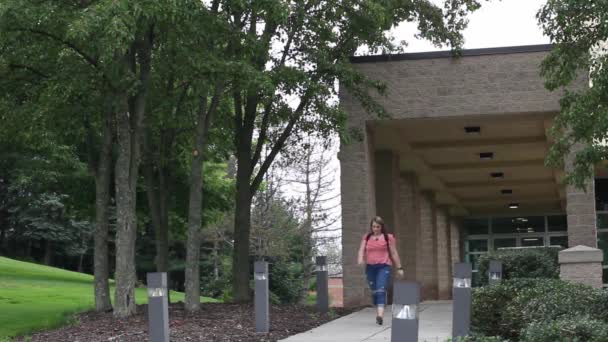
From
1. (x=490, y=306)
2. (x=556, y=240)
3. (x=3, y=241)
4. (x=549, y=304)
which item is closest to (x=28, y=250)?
(x=3, y=241)

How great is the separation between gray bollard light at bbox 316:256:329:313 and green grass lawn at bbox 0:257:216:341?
4.34m

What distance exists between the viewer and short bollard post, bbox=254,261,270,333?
11.6 metres

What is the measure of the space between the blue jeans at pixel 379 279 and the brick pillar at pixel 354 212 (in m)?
5.30

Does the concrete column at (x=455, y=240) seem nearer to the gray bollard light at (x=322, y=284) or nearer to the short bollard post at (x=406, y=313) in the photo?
the gray bollard light at (x=322, y=284)

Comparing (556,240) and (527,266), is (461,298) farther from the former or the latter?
(556,240)

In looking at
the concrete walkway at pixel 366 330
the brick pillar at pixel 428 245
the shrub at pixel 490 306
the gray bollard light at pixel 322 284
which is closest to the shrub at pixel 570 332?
the concrete walkway at pixel 366 330

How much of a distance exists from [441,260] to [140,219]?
1566 cm

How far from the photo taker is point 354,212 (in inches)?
742

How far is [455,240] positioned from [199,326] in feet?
93.3

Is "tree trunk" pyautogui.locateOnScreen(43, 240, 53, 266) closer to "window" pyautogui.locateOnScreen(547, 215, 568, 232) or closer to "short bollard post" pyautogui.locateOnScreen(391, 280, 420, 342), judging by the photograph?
"window" pyautogui.locateOnScreen(547, 215, 568, 232)

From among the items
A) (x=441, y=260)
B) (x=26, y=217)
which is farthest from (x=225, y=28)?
(x=26, y=217)

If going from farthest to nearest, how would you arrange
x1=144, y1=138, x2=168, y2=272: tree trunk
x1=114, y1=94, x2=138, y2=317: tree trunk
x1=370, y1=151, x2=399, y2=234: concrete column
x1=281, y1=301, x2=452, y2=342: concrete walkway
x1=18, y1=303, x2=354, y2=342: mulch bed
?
x1=370, y1=151, x2=399, y2=234: concrete column, x1=144, y1=138, x2=168, y2=272: tree trunk, x1=114, y1=94, x2=138, y2=317: tree trunk, x1=18, y1=303, x2=354, y2=342: mulch bed, x1=281, y1=301, x2=452, y2=342: concrete walkway

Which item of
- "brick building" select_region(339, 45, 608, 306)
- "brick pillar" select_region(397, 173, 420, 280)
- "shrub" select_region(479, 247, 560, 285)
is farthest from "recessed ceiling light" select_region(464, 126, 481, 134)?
"shrub" select_region(479, 247, 560, 285)

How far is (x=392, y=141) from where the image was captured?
2234cm
